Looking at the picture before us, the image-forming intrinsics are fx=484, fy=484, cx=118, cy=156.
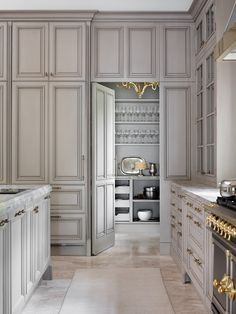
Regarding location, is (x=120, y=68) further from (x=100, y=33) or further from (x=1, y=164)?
(x=1, y=164)

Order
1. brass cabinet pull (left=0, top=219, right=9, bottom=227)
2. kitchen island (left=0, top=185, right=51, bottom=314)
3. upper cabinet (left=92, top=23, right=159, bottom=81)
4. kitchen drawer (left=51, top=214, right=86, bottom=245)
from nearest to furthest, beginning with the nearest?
brass cabinet pull (left=0, top=219, right=9, bottom=227) → kitchen island (left=0, top=185, right=51, bottom=314) → kitchen drawer (left=51, top=214, right=86, bottom=245) → upper cabinet (left=92, top=23, right=159, bottom=81)

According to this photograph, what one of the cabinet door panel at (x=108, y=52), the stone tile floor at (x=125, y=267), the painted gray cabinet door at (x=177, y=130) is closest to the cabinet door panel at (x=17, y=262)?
the stone tile floor at (x=125, y=267)

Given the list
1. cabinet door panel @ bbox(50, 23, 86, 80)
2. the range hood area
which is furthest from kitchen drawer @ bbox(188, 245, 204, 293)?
cabinet door panel @ bbox(50, 23, 86, 80)

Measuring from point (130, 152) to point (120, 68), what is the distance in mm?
1996

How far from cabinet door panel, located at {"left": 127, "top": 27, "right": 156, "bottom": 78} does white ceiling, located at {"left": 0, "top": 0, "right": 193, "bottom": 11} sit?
0.27m

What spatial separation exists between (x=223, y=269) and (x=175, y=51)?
3828mm

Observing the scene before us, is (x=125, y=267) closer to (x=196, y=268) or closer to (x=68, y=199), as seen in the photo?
(x=68, y=199)

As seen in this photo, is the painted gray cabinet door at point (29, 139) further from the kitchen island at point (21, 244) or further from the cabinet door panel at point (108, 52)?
the kitchen island at point (21, 244)

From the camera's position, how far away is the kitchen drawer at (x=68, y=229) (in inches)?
218

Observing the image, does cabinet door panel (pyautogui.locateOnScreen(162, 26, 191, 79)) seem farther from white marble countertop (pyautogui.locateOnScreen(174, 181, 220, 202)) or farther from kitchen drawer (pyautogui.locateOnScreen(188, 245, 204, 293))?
kitchen drawer (pyautogui.locateOnScreen(188, 245, 204, 293))

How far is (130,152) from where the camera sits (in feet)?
24.3

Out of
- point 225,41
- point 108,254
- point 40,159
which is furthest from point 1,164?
point 225,41

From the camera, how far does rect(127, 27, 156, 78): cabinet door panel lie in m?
5.66

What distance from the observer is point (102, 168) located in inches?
226
